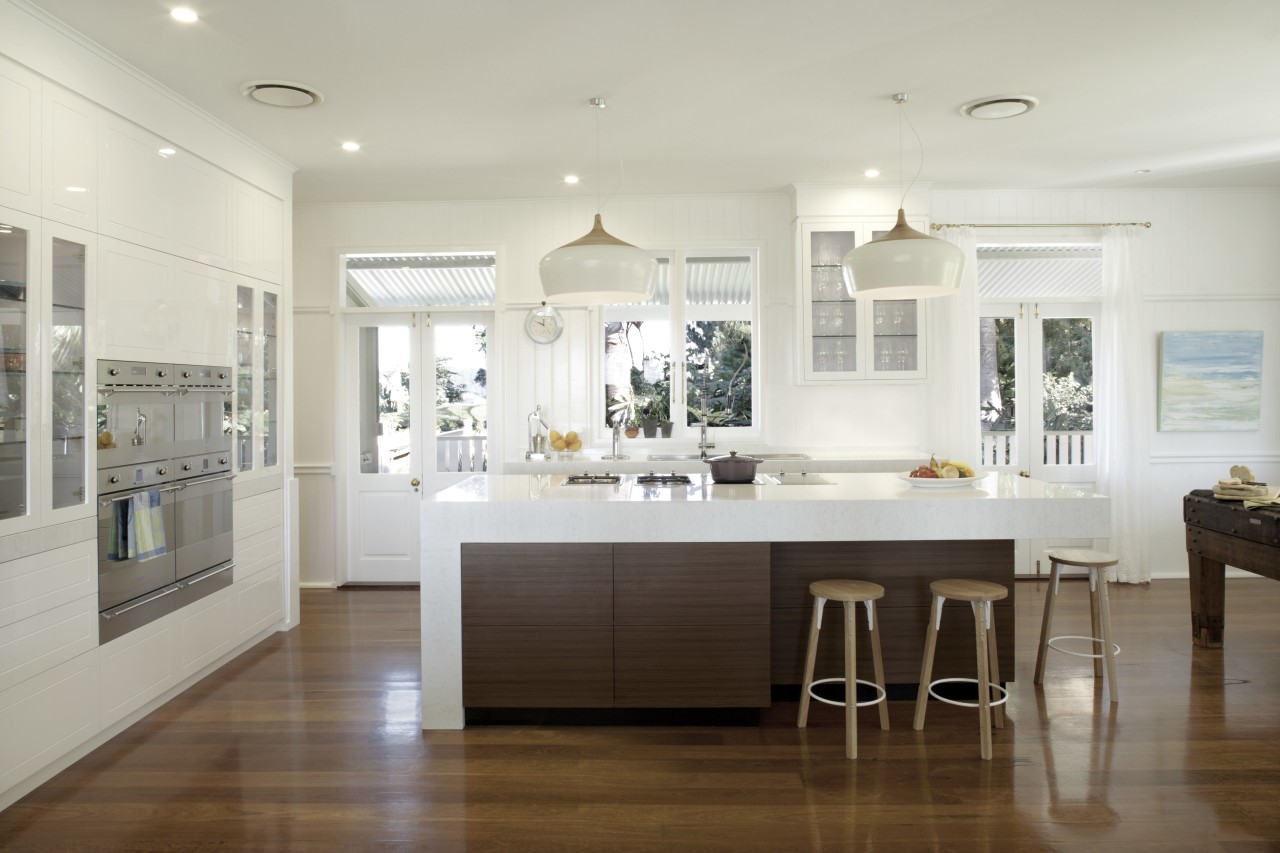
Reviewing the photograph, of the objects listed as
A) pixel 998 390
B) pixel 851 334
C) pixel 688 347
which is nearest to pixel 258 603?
pixel 688 347

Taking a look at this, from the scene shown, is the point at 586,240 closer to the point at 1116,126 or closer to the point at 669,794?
the point at 669,794

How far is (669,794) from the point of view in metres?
2.88

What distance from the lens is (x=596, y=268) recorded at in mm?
3387

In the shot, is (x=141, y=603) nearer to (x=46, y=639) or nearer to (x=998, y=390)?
(x=46, y=639)

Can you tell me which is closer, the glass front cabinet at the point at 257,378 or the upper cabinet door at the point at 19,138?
the upper cabinet door at the point at 19,138

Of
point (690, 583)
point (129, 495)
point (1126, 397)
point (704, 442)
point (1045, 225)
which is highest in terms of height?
point (1045, 225)

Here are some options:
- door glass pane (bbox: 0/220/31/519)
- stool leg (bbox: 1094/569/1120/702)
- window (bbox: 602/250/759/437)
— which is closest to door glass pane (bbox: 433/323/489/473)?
window (bbox: 602/250/759/437)

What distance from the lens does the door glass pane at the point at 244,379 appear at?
4.52 m

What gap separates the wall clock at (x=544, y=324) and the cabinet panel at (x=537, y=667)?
298 cm

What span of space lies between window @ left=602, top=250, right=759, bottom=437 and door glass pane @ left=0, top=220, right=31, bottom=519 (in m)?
3.68

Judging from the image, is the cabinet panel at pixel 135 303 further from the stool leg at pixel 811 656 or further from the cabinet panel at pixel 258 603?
the stool leg at pixel 811 656

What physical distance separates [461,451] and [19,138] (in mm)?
3549

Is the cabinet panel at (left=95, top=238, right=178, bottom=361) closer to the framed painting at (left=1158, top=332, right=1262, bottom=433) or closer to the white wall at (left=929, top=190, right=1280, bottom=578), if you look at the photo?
the white wall at (left=929, top=190, right=1280, bottom=578)

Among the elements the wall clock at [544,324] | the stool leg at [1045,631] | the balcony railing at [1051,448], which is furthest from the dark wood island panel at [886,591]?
the wall clock at [544,324]
